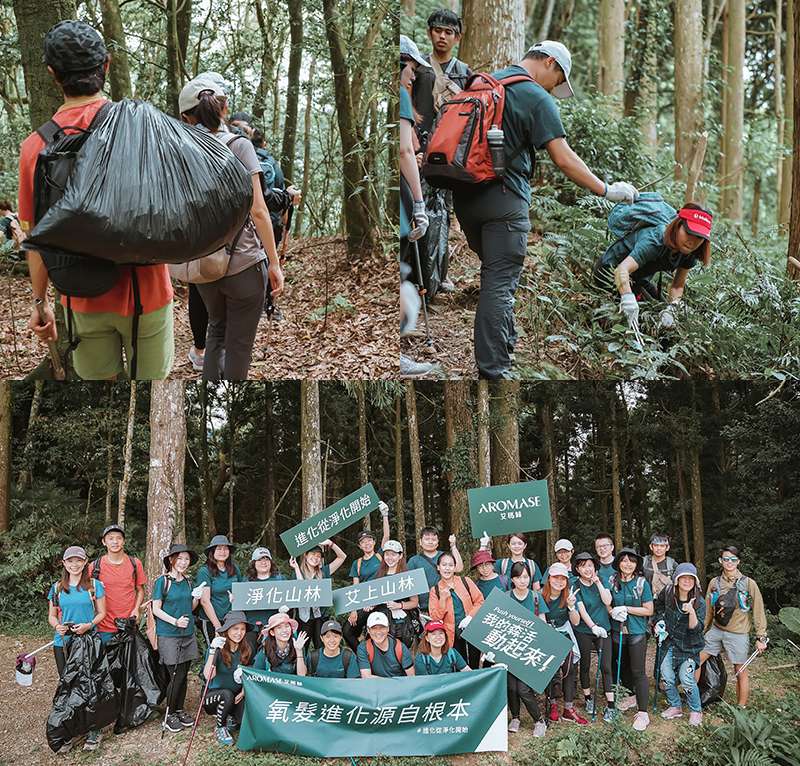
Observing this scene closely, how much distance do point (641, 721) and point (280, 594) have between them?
2635mm

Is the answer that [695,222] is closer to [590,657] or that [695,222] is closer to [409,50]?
[409,50]

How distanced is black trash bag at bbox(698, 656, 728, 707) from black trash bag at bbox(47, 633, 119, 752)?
406 centimetres

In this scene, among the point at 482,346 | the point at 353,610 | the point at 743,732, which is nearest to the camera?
the point at 482,346

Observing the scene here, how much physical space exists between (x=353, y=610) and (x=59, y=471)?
6989mm

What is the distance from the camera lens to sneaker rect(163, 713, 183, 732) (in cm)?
543

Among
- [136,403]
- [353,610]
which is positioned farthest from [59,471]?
[353,610]

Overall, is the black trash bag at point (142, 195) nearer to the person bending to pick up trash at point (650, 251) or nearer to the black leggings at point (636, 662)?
the person bending to pick up trash at point (650, 251)

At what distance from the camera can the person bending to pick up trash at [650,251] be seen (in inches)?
221

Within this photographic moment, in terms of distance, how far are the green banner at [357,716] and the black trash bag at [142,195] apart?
3.13m

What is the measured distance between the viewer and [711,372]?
5.93 metres

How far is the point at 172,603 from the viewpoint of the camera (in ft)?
18.2

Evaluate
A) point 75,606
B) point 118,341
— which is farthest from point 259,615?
point 118,341

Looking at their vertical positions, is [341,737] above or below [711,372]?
below

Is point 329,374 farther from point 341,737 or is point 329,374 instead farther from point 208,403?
point 208,403
